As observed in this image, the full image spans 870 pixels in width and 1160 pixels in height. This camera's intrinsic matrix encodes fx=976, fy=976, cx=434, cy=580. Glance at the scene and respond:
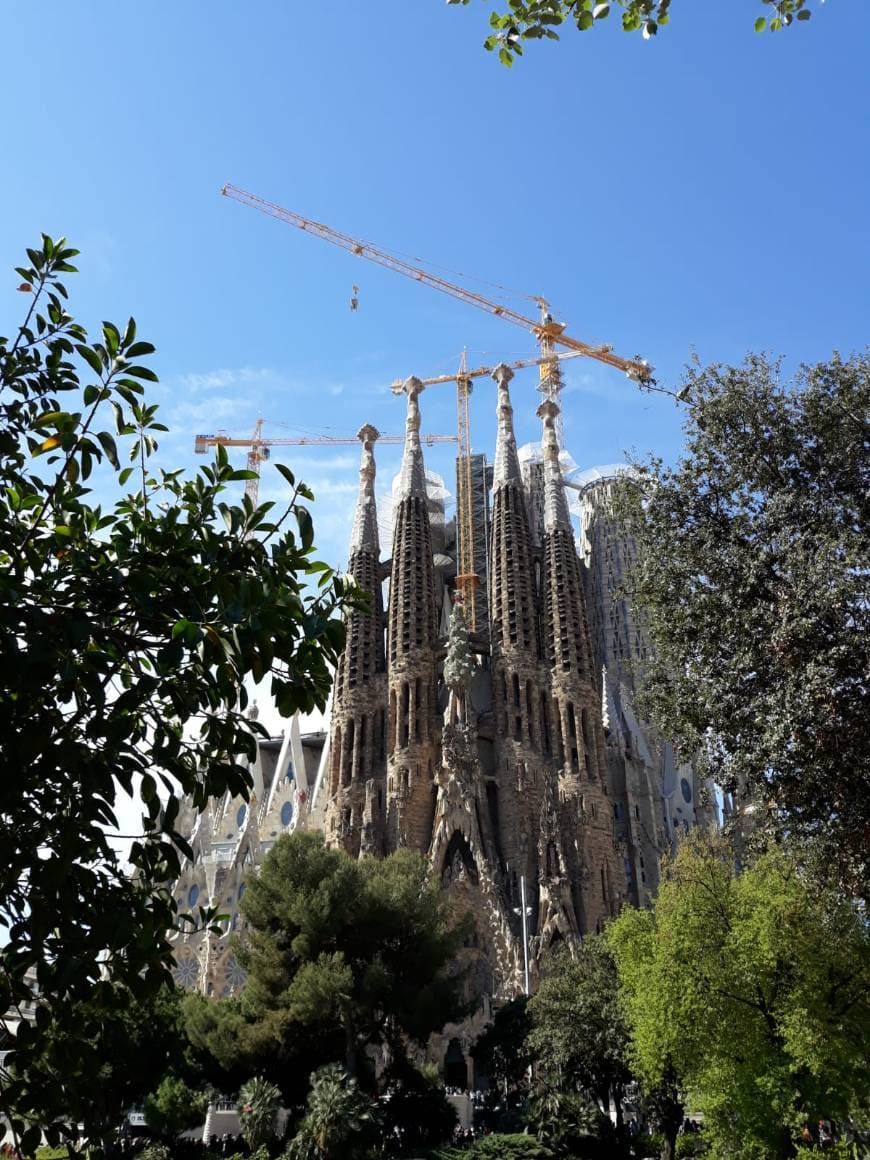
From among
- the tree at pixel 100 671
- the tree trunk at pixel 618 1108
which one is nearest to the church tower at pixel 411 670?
the tree trunk at pixel 618 1108

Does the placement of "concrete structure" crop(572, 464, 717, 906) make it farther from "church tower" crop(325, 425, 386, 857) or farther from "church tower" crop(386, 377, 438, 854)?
"church tower" crop(325, 425, 386, 857)

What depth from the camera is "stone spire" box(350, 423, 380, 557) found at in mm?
55506

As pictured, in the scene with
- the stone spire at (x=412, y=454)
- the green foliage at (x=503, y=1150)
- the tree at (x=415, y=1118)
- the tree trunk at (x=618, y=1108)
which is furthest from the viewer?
the stone spire at (x=412, y=454)

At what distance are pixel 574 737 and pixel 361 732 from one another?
1073 centimetres

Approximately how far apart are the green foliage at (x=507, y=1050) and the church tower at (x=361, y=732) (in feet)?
42.2

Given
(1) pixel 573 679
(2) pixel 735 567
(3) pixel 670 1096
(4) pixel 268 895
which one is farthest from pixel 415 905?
(1) pixel 573 679

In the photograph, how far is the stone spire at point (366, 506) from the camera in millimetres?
55506

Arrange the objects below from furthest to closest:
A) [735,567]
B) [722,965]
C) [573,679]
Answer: [573,679], [722,965], [735,567]

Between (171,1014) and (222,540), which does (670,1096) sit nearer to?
(171,1014)

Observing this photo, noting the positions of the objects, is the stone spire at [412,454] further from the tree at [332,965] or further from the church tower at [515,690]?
the tree at [332,965]

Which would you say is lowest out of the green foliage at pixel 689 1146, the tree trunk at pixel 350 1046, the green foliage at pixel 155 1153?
the green foliage at pixel 689 1146

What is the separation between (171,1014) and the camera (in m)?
28.5

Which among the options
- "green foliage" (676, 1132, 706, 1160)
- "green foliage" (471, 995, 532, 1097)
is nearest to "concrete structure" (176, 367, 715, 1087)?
"green foliage" (471, 995, 532, 1097)

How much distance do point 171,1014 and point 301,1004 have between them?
7.51 meters
